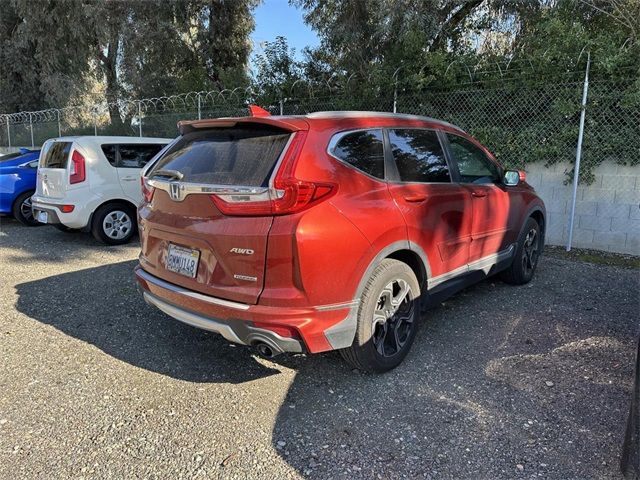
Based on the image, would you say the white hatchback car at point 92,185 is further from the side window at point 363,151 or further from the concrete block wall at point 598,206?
the concrete block wall at point 598,206

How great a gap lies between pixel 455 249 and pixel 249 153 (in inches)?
75.9

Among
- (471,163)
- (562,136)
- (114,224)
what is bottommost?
(114,224)

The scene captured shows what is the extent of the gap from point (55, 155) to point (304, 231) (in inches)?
230

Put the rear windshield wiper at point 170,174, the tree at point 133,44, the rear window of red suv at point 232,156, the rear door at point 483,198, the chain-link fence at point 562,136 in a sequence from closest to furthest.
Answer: the rear window of red suv at point 232,156
the rear windshield wiper at point 170,174
the rear door at point 483,198
the chain-link fence at point 562,136
the tree at point 133,44

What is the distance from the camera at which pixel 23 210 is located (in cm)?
873

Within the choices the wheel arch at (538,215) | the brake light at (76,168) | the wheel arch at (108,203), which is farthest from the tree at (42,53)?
the wheel arch at (538,215)

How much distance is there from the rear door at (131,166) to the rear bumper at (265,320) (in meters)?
4.64

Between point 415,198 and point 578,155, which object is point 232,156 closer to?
point 415,198

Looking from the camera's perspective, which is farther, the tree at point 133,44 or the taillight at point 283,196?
the tree at point 133,44

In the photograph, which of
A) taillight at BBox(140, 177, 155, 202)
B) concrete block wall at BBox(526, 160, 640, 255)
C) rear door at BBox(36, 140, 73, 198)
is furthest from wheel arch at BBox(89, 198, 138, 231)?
concrete block wall at BBox(526, 160, 640, 255)

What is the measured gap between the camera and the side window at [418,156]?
3518 millimetres

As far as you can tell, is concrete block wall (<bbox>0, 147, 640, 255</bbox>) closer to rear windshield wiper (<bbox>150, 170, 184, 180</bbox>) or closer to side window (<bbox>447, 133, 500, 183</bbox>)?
side window (<bbox>447, 133, 500, 183</bbox>)

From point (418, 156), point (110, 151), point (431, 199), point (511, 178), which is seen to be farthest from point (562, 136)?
point (110, 151)

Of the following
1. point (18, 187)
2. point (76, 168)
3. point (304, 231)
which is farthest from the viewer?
point (18, 187)
